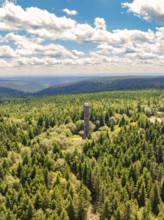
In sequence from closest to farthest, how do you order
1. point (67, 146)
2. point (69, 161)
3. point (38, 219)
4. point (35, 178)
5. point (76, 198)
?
point (38, 219) → point (76, 198) → point (35, 178) → point (69, 161) → point (67, 146)

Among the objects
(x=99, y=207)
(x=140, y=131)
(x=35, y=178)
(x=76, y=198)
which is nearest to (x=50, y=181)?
(x=35, y=178)

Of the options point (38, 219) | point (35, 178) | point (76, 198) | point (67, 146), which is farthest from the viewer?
point (67, 146)

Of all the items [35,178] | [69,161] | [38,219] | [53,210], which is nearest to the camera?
[38,219]

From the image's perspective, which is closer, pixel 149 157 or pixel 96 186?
pixel 96 186

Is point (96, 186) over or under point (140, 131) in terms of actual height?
under

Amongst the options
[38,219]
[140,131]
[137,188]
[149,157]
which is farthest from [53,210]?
[140,131]

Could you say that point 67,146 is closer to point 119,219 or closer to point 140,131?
point 140,131

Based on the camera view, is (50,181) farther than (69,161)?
No

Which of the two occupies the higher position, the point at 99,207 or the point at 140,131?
the point at 140,131

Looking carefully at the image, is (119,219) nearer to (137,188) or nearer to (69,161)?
(137,188)
